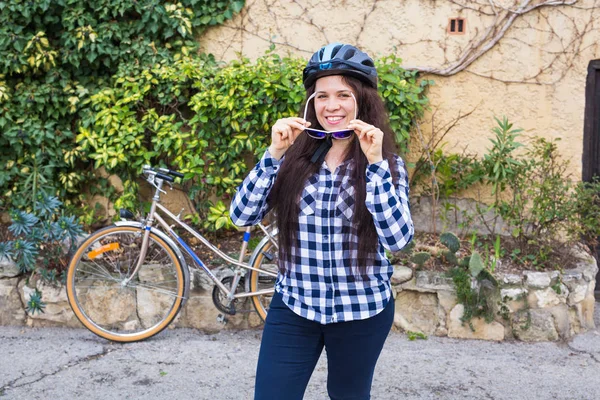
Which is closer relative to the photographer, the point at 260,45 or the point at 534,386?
the point at 534,386

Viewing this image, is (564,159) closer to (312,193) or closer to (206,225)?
(206,225)

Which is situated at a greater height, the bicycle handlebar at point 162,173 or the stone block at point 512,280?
the bicycle handlebar at point 162,173

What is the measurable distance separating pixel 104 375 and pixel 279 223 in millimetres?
2118

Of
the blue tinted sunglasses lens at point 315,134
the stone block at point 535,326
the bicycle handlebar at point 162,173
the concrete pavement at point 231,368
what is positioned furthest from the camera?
the stone block at point 535,326

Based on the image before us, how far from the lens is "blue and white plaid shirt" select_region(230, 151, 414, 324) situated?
2219 millimetres

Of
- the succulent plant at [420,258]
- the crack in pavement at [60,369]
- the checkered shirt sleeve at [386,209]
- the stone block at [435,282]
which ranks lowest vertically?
the crack in pavement at [60,369]

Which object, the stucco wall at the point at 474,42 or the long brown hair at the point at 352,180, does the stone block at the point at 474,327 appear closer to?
the stucco wall at the point at 474,42

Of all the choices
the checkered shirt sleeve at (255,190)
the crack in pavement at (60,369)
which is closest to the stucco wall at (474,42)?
the crack in pavement at (60,369)

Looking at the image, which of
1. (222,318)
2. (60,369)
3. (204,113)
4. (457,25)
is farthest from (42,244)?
(457,25)

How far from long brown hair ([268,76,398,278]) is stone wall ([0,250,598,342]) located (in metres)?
2.22

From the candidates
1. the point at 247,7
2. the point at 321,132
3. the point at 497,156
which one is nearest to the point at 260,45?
the point at 247,7

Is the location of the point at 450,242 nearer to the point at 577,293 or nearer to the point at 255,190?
the point at 577,293

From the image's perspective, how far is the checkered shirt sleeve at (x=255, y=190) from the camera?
7.47ft

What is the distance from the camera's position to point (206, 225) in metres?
4.94
